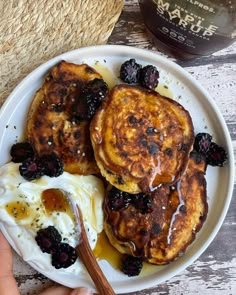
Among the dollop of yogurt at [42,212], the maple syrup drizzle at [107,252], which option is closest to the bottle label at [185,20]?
the dollop of yogurt at [42,212]

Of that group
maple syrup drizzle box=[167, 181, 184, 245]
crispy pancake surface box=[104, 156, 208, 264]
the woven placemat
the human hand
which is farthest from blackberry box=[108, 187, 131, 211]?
the woven placemat

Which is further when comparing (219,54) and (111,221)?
(219,54)

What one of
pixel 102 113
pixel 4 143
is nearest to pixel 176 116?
pixel 102 113

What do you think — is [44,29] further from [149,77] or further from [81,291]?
[81,291]

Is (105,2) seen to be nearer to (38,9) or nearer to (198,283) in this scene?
(38,9)

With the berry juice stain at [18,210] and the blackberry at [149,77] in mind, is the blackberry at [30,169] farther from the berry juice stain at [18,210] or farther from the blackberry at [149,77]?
the blackberry at [149,77]
